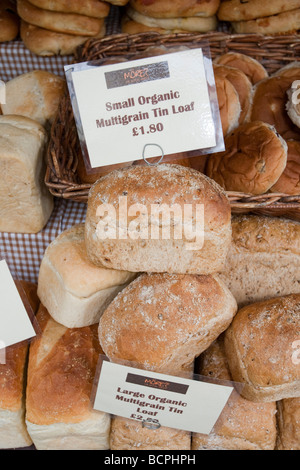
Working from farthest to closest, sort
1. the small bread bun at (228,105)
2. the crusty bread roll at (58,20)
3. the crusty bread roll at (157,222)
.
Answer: the crusty bread roll at (58,20) < the small bread bun at (228,105) < the crusty bread roll at (157,222)

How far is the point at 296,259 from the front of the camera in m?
1.45

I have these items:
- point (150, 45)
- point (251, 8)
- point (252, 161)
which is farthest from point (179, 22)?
point (252, 161)

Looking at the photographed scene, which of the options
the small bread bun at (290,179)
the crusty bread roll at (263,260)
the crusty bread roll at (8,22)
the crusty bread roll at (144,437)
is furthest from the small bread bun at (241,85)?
the crusty bread roll at (144,437)

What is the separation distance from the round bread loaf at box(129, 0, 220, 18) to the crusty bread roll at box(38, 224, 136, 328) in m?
1.06

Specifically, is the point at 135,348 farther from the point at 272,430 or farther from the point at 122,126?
the point at 122,126

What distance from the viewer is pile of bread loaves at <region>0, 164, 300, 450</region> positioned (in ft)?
4.02

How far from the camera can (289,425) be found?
4.65 feet

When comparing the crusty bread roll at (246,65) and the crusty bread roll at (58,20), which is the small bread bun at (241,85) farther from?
the crusty bread roll at (58,20)

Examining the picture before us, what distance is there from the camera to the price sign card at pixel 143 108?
1475mm

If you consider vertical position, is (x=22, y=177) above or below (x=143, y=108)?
below

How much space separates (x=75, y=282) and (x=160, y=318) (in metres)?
0.30

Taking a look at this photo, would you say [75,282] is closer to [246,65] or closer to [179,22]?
[246,65]

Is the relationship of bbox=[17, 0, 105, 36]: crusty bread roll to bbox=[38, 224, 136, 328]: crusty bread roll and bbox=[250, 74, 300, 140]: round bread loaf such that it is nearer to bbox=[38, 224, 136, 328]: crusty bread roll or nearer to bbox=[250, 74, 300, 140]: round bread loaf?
bbox=[250, 74, 300, 140]: round bread loaf

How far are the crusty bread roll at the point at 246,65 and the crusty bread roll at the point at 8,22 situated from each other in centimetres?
95
